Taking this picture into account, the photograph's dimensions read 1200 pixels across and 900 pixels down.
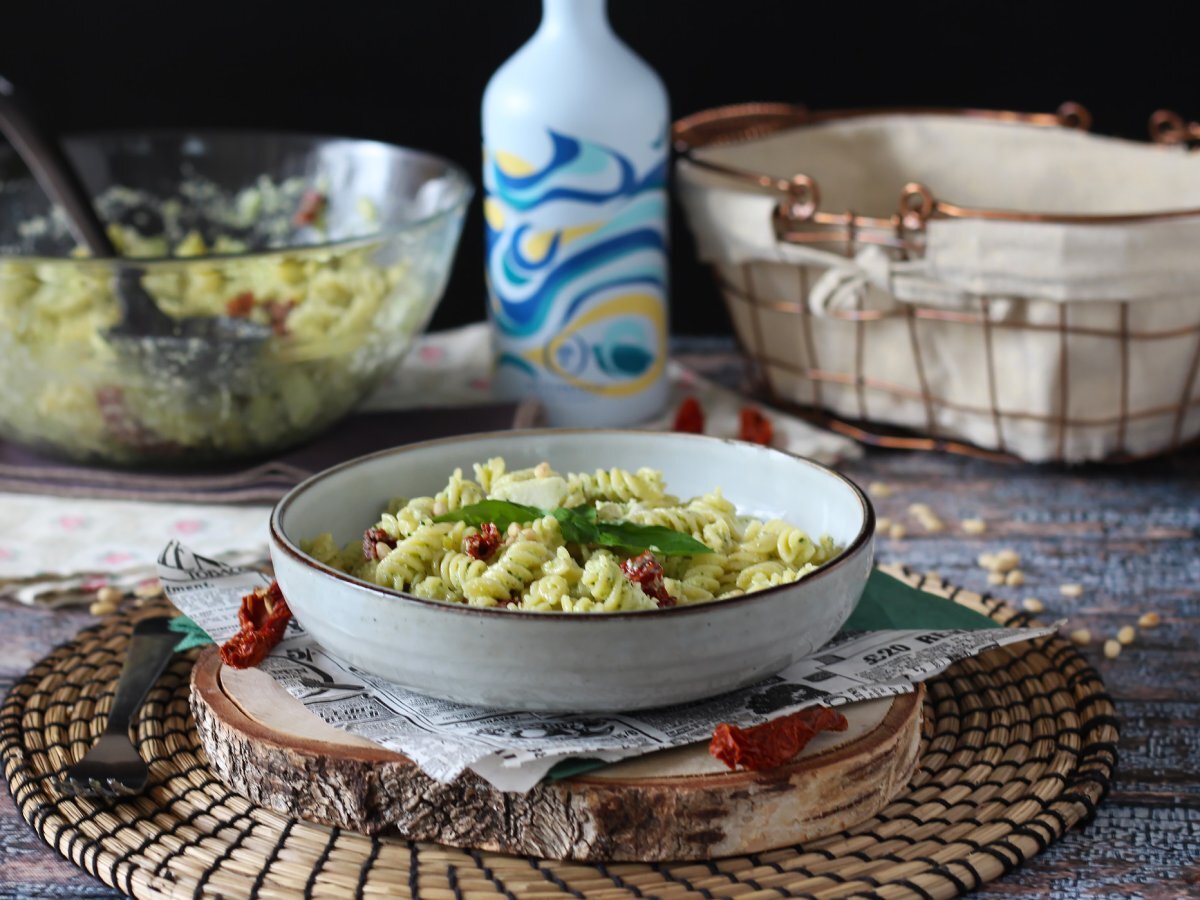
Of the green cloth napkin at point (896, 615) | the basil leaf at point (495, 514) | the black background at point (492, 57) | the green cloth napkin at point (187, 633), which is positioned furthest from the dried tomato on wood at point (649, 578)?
the black background at point (492, 57)

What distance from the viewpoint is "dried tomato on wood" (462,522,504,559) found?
1.09 meters

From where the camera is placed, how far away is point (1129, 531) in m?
1.70

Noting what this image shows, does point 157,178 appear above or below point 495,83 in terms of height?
below

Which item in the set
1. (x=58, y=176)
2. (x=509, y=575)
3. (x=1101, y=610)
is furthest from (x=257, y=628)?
(x=58, y=176)

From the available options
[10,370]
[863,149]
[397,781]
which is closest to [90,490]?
[10,370]

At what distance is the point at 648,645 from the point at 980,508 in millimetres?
943

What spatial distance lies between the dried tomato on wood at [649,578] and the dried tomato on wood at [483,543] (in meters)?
0.11

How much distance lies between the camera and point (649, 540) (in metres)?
1.09

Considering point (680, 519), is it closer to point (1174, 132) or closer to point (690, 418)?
Result: point (690, 418)

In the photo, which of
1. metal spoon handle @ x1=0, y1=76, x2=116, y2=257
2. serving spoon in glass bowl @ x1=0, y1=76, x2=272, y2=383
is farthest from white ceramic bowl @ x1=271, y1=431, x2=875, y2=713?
metal spoon handle @ x1=0, y1=76, x2=116, y2=257

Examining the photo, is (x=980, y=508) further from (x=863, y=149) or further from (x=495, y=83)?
(x=495, y=83)

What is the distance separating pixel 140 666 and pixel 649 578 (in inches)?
18.9

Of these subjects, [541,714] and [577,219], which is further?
[577,219]

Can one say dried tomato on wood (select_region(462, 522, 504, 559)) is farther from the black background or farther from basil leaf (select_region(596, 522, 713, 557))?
the black background
